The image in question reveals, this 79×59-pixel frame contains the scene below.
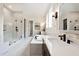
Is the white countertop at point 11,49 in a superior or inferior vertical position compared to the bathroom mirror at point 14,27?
inferior

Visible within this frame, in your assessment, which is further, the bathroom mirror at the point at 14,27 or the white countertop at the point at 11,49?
the bathroom mirror at the point at 14,27

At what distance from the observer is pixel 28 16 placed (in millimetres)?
5359

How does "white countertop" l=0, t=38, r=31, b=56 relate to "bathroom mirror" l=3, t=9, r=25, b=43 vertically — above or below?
below

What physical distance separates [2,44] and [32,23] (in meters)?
2.13

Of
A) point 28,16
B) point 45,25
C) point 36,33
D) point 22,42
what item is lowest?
point 22,42

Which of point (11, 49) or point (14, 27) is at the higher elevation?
point (14, 27)

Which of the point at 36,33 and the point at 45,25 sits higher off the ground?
the point at 45,25

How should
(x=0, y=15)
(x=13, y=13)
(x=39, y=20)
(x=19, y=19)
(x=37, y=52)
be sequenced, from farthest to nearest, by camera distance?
(x=39, y=20), (x=19, y=19), (x=13, y=13), (x=0, y=15), (x=37, y=52)

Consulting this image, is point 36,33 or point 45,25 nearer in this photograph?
point 36,33

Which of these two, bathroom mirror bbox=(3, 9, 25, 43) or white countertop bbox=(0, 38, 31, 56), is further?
bathroom mirror bbox=(3, 9, 25, 43)

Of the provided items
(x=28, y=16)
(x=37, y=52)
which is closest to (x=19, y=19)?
(x=28, y=16)

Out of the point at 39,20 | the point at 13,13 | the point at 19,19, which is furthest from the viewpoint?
the point at 39,20

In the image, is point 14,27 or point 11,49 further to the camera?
point 14,27

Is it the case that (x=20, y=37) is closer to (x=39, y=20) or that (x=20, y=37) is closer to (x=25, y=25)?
(x=25, y=25)
